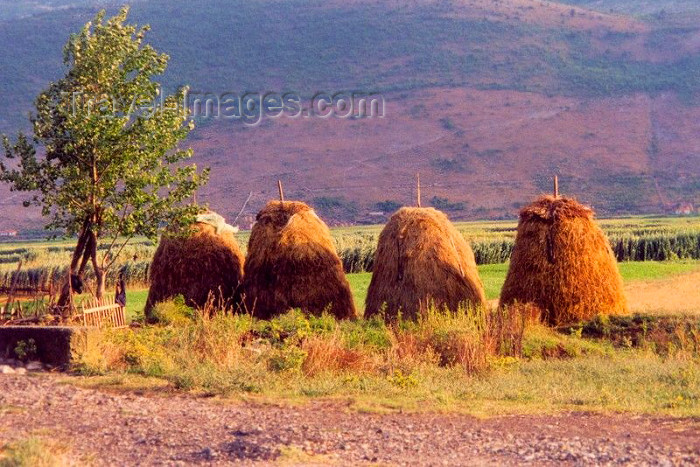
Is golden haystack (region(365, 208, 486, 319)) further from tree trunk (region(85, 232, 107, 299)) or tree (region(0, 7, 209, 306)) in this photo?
tree trunk (region(85, 232, 107, 299))

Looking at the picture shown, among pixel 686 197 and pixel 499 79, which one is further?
pixel 499 79

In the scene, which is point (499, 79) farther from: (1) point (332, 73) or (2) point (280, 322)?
(2) point (280, 322)

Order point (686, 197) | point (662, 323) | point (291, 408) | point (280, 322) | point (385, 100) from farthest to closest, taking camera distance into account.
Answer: point (385, 100) < point (686, 197) < point (662, 323) < point (280, 322) < point (291, 408)

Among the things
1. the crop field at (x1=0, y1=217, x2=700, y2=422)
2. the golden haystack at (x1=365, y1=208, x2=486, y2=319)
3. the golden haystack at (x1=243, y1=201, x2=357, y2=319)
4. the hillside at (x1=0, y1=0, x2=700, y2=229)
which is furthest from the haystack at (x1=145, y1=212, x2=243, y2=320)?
the hillside at (x1=0, y1=0, x2=700, y2=229)

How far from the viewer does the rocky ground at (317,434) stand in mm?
9227

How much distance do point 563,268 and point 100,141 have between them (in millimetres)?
8838

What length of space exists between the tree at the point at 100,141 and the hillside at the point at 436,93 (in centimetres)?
7340

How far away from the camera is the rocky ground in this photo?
9227mm

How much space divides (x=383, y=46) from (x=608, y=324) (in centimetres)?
12543

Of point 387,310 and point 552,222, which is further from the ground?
point 552,222

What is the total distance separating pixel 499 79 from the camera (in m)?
126

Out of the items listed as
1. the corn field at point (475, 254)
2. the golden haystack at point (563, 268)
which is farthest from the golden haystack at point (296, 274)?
the corn field at point (475, 254)

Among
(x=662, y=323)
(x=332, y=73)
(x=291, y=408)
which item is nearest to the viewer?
(x=291, y=408)

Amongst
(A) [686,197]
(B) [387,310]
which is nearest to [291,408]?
(B) [387,310]
